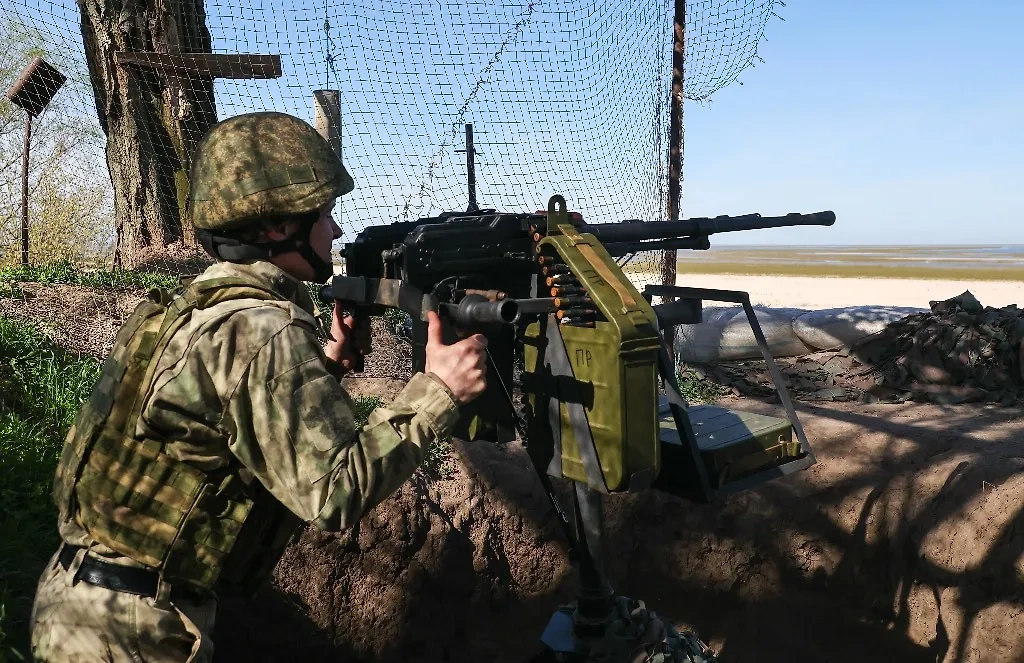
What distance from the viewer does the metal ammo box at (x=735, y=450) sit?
10.1 feet

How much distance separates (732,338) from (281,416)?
25.8 ft

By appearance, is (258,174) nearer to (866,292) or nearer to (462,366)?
(462,366)

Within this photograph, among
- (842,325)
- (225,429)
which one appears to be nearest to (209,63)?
(225,429)

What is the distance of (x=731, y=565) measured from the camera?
5648 millimetres

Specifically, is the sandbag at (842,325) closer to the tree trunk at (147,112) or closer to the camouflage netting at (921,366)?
the camouflage netting at (921,366)

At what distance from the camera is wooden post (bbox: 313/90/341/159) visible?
5.99 meters

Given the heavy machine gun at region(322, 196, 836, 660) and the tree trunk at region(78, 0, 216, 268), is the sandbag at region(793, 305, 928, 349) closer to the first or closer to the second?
the heavy machine gun at region(322, 196, 836, 660)

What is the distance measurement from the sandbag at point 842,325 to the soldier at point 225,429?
26.6 ft

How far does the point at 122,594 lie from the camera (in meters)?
1.96

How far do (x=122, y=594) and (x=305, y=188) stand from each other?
1.03 metres

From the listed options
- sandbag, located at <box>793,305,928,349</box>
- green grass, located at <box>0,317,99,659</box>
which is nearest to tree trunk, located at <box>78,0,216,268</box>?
green grass, located at <box>0,317,99,659</box>

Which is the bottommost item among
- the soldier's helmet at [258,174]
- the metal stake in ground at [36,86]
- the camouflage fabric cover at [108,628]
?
the camouflage fabric cover at [108,628]

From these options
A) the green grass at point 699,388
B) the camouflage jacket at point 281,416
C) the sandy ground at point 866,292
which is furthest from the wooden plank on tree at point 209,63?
the sandy ground at point 866,292

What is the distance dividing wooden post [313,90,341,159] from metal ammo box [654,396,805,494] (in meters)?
3.63
